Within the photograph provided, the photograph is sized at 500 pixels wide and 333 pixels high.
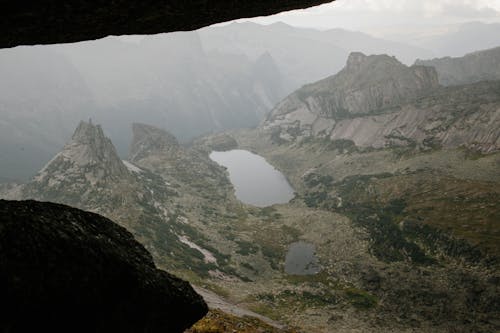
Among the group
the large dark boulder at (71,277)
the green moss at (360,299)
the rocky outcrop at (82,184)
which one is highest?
the large dark boulder at (71,277)

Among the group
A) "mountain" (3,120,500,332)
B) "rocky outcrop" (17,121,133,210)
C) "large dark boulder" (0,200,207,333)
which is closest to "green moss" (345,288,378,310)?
"mountain" (3,120,500,332)

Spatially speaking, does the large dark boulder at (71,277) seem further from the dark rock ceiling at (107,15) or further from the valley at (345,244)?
the valley at (345,244)

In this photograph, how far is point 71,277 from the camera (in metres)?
9.79

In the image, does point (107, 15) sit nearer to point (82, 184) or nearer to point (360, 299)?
point (360, 299)

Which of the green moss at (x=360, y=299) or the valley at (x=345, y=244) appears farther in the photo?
the green moss at (x=360, y=299)

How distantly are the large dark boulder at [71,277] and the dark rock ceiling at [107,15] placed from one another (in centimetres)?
548

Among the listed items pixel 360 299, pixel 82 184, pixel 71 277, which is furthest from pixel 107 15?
pixel 82 184

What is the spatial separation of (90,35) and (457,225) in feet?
427

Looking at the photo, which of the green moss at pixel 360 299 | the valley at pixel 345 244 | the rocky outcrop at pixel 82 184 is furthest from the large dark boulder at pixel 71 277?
the rocky outcrop at pixel 82 184

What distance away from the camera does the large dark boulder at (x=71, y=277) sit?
8.50 meters

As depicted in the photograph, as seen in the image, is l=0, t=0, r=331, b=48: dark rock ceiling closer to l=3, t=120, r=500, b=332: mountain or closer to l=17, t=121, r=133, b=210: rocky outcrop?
l=3, t=120, r=500, b=332: mountain

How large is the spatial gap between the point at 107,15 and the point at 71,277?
8211 millimetres

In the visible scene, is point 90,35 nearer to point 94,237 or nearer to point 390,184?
point 94,237

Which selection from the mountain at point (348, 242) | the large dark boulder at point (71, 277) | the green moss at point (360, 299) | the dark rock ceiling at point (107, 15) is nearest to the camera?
the large dark boulder at point (71, 277)
